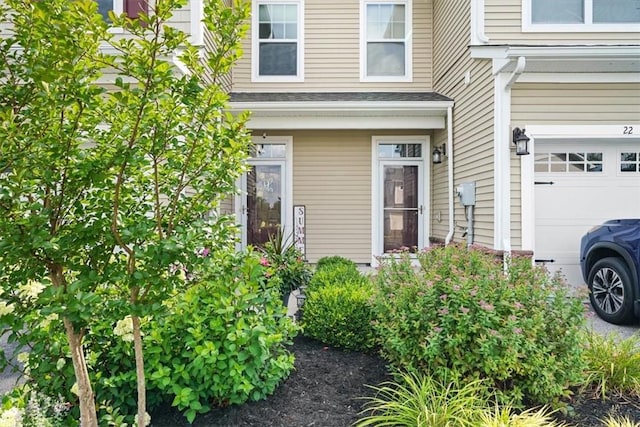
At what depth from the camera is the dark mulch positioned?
2.28 m

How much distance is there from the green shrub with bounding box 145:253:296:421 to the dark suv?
3521 mm

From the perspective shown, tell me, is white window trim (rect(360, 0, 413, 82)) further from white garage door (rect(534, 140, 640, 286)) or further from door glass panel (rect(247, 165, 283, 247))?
white garage door (rect(534, 140, 640, 286))

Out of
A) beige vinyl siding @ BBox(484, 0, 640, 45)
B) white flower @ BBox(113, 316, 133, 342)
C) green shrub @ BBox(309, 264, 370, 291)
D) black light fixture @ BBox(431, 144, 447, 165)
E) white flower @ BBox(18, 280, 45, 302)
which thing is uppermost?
beige vinyl siding @ BBox(484, 0, 640, 45)

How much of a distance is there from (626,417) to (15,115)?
3402 mm

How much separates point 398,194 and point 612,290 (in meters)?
3.79

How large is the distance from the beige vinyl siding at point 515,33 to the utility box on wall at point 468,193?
6.25 feet

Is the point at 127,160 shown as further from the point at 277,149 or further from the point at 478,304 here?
the point at 277,149

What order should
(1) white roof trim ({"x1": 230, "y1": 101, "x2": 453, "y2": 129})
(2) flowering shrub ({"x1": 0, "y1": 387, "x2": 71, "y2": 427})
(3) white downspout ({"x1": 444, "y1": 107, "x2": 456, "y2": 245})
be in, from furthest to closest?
(1) white roof trim ({"x1": 230, "y1": 101, "x2": 453, "y2": 129}), (3) white downspout ({"x1": 444, "y1": 107, "x2": 456, "y2": 245}), (2) flowering shrub ({"x1": 0, "y1": 387, "x2": 71, "y2": 427})

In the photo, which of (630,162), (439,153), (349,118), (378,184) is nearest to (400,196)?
(378,184)

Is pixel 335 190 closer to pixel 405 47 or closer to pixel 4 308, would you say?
pixel 405 47

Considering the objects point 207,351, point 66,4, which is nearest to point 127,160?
point 66,4

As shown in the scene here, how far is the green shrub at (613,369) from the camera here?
8.57 ft

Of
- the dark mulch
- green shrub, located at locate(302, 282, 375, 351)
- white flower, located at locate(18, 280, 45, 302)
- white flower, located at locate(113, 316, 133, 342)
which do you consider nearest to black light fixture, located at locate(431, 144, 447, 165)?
green shrub, located at locate(302, 282, 375, 351)

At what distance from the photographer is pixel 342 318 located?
344cm
